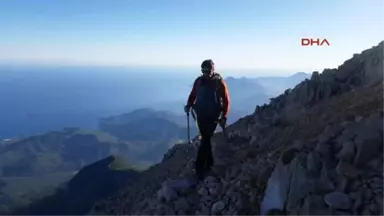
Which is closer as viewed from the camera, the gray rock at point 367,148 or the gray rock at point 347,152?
the gray rock at point 367,148

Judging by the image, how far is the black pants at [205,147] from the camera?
14.6 metres

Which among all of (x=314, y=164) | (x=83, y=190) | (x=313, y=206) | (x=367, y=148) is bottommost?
(x=83, y=190)

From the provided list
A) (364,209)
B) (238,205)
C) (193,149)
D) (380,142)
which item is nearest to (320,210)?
(364,209)

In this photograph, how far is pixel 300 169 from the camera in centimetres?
1116

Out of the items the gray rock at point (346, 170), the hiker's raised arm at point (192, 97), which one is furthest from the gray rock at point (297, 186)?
the hiker's raised arm at point (192, 97)

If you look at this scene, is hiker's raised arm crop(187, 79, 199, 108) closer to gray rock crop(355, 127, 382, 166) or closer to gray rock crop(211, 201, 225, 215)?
gray rock crop(211, 201, 225, 215)

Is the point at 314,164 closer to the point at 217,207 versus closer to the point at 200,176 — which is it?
the point at 217,207

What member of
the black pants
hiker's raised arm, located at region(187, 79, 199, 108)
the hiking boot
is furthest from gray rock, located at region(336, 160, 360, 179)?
the hiking boot

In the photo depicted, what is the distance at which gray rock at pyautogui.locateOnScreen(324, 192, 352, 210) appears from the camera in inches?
382

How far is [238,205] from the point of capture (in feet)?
41.9

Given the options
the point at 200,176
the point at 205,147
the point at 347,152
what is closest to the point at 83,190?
the point at 200,176

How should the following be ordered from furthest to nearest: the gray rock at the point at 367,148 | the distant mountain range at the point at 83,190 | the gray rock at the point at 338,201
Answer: the distant mountain range at the point at 83,190 < the gray rock at the point at 367,148 < the gray rock at the point at 338,201

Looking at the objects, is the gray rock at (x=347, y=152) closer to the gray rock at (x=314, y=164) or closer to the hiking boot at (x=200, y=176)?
the gray rock at (x=314, y=164)

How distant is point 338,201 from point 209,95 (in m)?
5.76
